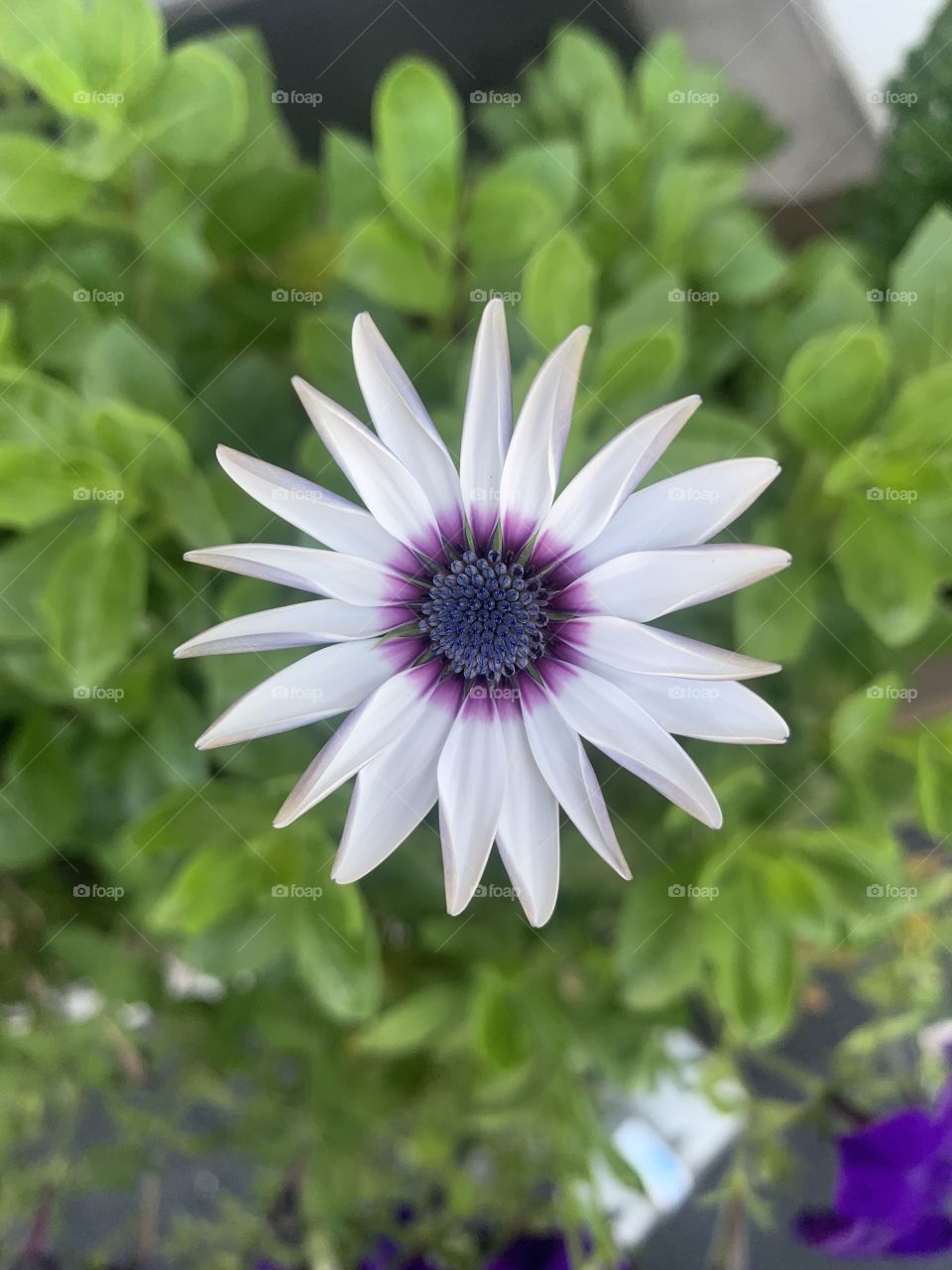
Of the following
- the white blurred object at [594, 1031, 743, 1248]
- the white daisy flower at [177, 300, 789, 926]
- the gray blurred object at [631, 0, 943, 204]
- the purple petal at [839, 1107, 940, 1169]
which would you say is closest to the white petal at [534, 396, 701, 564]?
the white daisy flower at [177, 300, 789, 926]

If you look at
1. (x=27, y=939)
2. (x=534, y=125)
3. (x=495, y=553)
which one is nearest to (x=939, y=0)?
(x=534, y=125)

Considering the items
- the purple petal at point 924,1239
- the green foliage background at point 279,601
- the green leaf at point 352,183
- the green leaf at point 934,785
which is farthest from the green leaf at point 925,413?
the purple petal at point 924,1239

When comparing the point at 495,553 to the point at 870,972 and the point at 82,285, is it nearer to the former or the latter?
the point at 82,285

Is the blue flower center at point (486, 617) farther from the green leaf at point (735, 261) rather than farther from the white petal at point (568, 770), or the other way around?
the green leaf at point (735, 261)

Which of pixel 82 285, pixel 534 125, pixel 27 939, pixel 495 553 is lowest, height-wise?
pixel 27 939

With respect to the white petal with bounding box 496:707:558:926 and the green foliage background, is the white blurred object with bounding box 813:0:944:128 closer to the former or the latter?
the green foliage background

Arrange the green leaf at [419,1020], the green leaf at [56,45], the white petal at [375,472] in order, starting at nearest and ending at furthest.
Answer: the white petal at [375,472]
the green leaf at [56,45]
the green leaf at [419,1020]
